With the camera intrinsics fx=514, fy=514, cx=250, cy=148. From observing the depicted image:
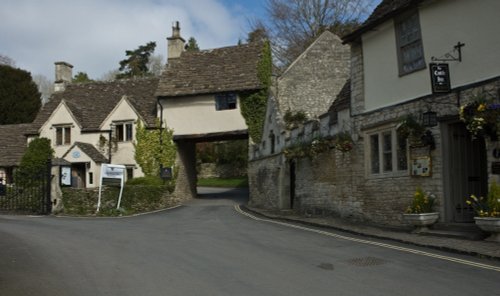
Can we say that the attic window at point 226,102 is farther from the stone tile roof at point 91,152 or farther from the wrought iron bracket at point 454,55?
the wrought iron bracket at point 454,55

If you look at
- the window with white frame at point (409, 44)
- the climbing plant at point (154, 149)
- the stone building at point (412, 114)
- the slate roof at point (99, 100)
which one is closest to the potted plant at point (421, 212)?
the stone building at point (412, 114)

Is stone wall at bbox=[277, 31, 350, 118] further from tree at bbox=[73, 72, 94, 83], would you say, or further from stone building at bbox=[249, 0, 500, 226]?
Result: tree at bbox=[73, 72, 94, 83]

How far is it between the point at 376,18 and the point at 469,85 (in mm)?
4417

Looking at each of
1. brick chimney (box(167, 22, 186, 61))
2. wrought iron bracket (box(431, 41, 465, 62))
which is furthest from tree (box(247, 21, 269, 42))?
wrought iron bracket (box(431, 41, 465, 62))

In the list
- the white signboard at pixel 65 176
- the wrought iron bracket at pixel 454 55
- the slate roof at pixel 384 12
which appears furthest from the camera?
the white signboard at pixel 65 176

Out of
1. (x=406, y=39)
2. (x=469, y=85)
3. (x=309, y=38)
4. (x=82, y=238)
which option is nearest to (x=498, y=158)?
(x=469, y=85)

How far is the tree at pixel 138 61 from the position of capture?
225 feet

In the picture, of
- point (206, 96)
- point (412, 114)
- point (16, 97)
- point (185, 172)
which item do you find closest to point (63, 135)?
point (185, 172)

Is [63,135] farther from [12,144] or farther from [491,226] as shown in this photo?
[491,226]

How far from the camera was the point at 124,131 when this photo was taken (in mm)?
34750

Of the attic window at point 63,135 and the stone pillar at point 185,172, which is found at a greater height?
the attic window at point 63,135

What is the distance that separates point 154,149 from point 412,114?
22.0 m

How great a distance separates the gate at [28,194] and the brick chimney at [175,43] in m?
15.3

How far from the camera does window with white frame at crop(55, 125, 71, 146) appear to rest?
35656mm
